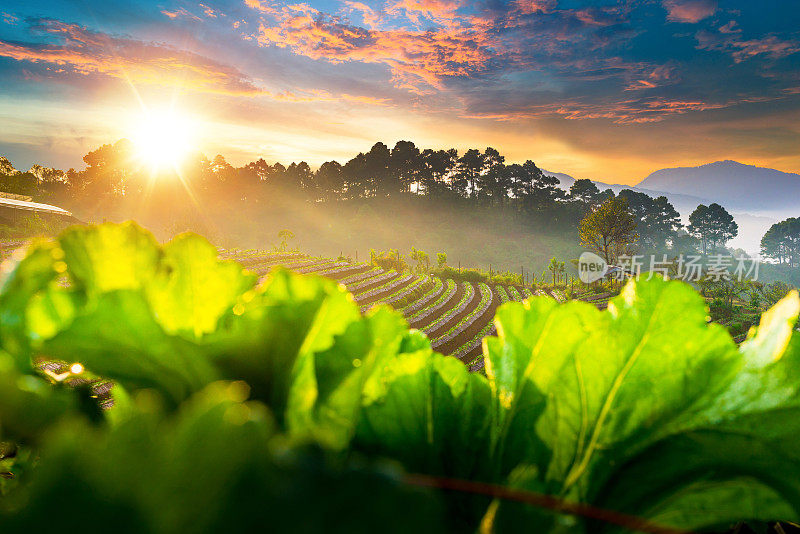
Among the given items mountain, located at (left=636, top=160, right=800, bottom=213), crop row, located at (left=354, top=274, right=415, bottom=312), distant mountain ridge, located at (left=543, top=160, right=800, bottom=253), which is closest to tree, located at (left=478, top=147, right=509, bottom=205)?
crop row, located at (left=354, top=274, right=415, bottom=312)

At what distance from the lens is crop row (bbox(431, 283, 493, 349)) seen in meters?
16.2

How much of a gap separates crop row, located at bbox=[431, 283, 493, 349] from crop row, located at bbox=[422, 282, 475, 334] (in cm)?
51

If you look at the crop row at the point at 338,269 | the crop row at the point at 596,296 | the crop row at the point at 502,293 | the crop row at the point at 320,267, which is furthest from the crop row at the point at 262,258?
the crop row at the point at 596,296

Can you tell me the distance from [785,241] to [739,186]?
12728cm

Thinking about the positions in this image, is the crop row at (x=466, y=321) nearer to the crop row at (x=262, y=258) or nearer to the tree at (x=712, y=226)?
the crop row at (x=262, y=258)

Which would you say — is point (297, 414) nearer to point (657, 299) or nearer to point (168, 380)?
point (168, 380)

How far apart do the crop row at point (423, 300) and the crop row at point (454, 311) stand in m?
1.22

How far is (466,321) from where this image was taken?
1872 centimetres

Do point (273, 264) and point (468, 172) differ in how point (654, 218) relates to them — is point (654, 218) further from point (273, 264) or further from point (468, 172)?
point (273, 264)

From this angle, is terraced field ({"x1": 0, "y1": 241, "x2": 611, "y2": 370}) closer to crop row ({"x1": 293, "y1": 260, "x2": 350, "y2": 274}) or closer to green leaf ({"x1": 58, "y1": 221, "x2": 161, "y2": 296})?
crop row ({"x1": 293, "y1": 260, "x2": 350, "y2": 274})

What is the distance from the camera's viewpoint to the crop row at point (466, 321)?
16188 mm

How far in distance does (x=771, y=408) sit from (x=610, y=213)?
114 ft

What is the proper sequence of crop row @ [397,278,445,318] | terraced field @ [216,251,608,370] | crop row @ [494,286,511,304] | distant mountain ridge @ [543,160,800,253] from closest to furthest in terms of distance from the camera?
terraced field @ [216,251,608,370], crop row @ [397,278,445,318], crop row @ [494,286,511,304], distant mountain ridge @ [543,160,800,253]

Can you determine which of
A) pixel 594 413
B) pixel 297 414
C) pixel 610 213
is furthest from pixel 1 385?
pixel 610 213
